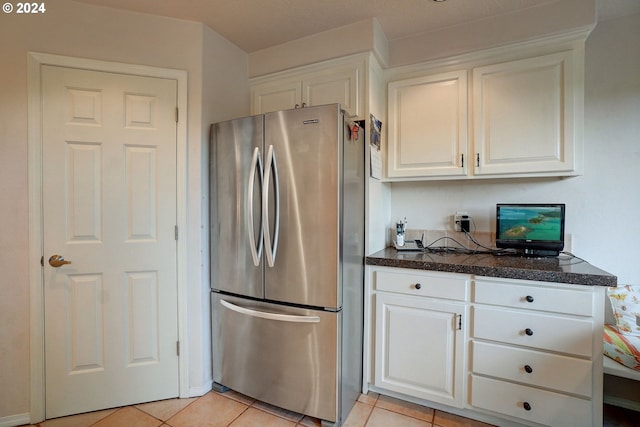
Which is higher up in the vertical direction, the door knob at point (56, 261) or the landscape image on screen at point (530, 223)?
the landscape image on screen at point (530, 223)

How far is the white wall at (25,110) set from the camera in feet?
5.21

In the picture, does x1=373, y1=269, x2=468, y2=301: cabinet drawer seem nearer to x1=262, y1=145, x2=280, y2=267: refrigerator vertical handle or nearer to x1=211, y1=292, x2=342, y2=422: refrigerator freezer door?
x1=211, y1=292, x2=342, y2=422: refrigerator freezer door

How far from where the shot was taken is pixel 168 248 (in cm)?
184

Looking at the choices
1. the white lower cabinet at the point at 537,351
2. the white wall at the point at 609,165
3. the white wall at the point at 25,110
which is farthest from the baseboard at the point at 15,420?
the white wall at the point at 609,165

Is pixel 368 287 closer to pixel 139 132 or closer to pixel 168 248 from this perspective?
pixel 168 248

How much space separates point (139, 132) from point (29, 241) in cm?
86

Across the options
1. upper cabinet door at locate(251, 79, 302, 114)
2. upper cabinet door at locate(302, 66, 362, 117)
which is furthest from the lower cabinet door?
upper cabinet door at locate(251, 79, 302, 114)

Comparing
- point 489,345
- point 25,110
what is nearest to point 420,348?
point 489,345

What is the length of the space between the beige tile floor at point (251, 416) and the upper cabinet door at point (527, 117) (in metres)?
1.52

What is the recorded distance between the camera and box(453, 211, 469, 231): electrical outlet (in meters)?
2.12

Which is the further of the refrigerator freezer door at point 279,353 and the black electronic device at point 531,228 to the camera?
the black electronic device at point 531,228

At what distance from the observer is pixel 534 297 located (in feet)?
4.78

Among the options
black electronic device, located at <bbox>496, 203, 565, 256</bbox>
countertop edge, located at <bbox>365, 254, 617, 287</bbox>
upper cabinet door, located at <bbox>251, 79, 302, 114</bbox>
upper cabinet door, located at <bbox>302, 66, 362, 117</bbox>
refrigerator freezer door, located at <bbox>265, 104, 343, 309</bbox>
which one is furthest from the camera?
upper cabinet door, located at <bbox>251, 79, 302, 114</bbox>

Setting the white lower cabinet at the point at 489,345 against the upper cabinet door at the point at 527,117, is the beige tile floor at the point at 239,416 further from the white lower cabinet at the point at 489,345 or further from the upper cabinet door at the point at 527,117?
the upper cabinet door at the point at 527,117
